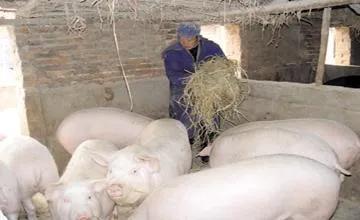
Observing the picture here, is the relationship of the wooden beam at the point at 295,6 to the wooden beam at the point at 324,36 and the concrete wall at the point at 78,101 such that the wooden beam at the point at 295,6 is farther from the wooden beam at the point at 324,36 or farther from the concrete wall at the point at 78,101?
the concrete wall at the point at 78,101

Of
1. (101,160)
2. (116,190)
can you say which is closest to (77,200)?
(116,190)

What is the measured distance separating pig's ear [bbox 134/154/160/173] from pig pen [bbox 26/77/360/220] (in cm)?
168

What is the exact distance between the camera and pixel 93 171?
3598mm

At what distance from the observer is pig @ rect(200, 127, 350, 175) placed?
3.31 m

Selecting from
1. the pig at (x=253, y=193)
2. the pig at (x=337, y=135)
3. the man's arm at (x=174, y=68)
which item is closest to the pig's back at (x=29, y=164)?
the pig at (x=253, y=193)

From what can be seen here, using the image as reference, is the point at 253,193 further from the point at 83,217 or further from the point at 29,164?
the point at 29,164

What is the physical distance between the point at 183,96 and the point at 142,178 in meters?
1.72

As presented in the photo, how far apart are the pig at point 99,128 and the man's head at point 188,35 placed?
3.41ft

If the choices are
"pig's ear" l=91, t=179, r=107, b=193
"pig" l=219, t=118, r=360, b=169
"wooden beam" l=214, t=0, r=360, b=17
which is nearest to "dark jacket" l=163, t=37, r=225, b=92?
"wooden beam" l=214, t=0, r=360, b=17

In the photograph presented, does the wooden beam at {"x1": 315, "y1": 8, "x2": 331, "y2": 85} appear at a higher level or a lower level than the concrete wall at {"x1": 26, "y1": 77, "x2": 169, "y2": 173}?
higher

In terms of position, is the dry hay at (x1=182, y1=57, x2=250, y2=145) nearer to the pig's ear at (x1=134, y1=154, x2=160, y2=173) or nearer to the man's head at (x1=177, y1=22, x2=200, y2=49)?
the man's head at (x1=177, y1=22, x2=200, y2=49)

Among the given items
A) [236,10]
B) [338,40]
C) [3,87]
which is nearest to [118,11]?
[236,10]

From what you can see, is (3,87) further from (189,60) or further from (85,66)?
(189,60)

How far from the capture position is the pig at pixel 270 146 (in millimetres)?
3314
